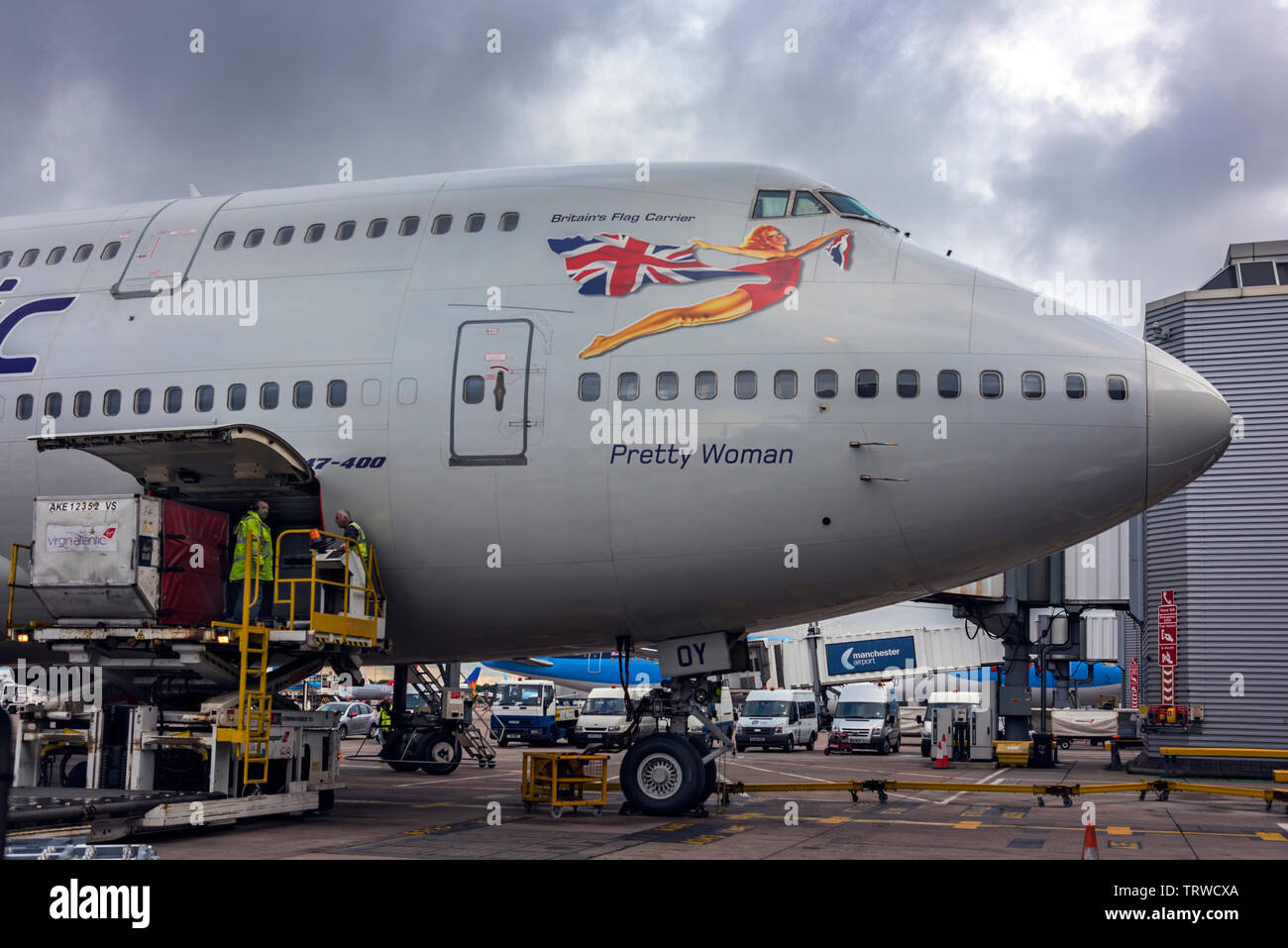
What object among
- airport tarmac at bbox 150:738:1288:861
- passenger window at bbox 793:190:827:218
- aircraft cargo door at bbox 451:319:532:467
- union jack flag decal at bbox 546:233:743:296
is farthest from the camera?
passenger window at bbox 793:190:827:218

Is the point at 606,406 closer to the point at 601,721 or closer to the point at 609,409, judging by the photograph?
the point at 609,409

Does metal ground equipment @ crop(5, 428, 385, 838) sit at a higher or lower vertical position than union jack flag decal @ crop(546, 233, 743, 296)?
lower

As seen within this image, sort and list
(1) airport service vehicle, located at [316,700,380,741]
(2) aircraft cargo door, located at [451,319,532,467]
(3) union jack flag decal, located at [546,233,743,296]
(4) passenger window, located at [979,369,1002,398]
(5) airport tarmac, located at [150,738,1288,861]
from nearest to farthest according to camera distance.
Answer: (5) airport tarmac, located at [150,738,1288,861] → (4) passenger window, located at [979,369,1002,398] → (2) aircraft cargo door, located at [451,319,532,467] → (3) union jack flag decal, located at [546,233,743,296] → (1) airport service vehicle, located at [316,700,380,741]

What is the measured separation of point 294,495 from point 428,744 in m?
14.5

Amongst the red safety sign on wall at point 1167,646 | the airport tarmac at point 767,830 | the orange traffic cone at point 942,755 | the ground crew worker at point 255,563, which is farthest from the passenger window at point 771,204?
the orange traffic cone at point 942,755

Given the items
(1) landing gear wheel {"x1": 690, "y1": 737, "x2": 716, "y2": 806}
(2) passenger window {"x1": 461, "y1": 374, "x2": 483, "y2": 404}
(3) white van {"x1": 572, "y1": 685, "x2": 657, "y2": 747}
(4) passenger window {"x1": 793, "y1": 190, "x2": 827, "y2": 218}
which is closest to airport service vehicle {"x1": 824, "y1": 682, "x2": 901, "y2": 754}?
(3) white van {"x1": 572, "y1": 685, "x2": 657, "y2": 747}

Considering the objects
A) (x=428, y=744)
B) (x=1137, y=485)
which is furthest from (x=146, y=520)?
(x=428, y=744)

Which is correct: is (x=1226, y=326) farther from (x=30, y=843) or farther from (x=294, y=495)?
(x=30, y=843)

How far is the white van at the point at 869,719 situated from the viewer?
4366cm

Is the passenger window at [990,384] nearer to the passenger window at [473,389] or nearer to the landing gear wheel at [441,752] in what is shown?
the passenger window at [473,389]

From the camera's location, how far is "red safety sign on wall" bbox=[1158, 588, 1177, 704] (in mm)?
29797

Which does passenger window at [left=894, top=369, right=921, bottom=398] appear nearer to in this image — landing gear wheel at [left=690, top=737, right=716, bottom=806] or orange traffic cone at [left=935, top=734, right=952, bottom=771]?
landing gear wheel at [left=690, top=737, right=716, bottom=806]

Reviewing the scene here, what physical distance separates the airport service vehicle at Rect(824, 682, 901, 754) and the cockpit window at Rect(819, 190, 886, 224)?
30.5 metres

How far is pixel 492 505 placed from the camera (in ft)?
49.9
